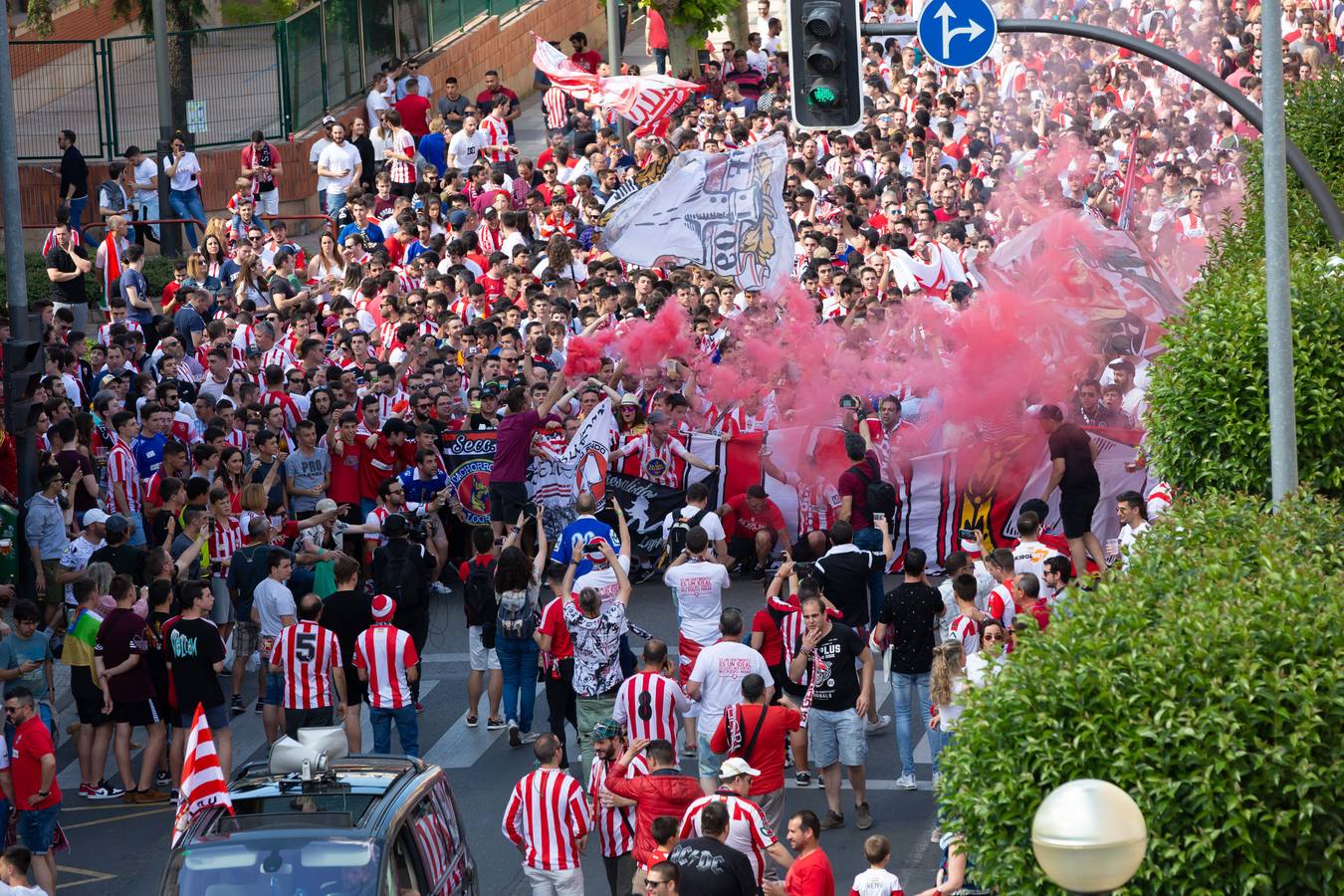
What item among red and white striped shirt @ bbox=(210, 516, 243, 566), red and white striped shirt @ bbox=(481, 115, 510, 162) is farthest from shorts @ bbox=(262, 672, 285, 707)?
red and white striped shirt @ bbox=(481, 115, 510, 162)

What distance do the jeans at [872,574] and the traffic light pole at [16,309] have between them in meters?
6.52

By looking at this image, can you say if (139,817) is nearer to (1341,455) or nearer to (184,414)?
(184,414)

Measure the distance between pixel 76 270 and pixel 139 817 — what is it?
1010cm

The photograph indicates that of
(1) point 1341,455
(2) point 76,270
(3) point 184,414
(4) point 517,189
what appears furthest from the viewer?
(4) point 517,189

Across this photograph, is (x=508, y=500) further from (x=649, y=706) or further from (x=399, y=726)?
(x=649, y=706)

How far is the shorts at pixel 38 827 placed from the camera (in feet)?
36.1

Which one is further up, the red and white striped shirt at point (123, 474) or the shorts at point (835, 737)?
the red and white striped shirt at point (123, 474)

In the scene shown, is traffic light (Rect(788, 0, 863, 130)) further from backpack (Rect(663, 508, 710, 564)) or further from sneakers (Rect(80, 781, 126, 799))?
sneakers (Rect(80, 781, 126, 799))

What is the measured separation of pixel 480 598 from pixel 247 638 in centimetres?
195

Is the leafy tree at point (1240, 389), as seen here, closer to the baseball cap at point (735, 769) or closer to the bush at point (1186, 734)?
the baseball cap at point (735, 769)

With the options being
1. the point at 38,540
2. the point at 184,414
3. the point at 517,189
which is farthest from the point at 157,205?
the point at 38,540

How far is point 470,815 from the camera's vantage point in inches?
478

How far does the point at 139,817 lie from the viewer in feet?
41.1

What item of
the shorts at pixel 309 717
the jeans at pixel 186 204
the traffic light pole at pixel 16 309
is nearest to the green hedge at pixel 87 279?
the jeans at pixel 186 204
